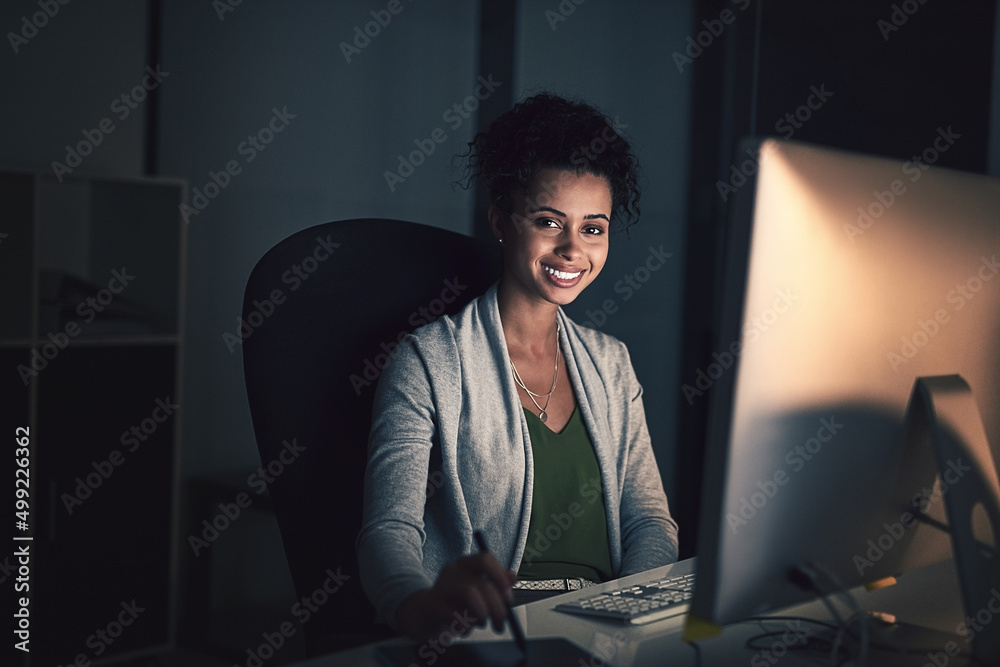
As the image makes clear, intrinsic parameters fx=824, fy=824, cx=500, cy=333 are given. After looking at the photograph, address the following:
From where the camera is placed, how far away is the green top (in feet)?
4.60

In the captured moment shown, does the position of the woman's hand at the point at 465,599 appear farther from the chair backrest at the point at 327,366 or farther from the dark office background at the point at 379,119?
the dark office background at the point at 379,119

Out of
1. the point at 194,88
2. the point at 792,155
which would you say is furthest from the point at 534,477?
the point at 194,88

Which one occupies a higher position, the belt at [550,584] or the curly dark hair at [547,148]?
the curly dark hair at [547,148]

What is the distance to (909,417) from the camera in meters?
0.77

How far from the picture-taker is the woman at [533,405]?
1320 millimetres

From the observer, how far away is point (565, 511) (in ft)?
4.72

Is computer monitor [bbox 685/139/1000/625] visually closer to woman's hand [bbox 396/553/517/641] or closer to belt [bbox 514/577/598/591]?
woman's hand [bbox 396/553/517/641]

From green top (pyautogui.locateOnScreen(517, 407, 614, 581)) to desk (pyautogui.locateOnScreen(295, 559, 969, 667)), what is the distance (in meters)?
0.33

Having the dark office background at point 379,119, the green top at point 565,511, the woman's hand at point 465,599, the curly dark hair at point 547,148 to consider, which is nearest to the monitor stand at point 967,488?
the woman's hand at point 465,599

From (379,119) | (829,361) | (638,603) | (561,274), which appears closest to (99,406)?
(379,119)

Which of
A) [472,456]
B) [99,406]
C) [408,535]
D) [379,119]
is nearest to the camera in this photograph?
[408,535]

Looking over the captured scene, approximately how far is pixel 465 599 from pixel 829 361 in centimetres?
39

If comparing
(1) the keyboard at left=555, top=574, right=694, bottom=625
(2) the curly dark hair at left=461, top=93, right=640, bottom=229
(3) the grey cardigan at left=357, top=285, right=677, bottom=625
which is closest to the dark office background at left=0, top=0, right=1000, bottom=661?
(2) the curly dark hair at left=461, top=93, right=640, bottom=229

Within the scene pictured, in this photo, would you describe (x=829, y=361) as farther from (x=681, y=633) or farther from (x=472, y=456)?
(x=472, y=456)
